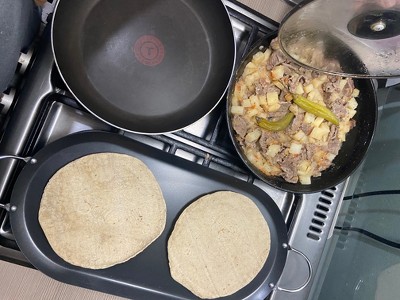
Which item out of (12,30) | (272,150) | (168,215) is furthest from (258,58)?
(12,30)

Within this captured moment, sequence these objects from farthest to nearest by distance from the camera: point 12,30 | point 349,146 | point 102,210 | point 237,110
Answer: point 349,146, point 237,110, point 102,210, point 12,30

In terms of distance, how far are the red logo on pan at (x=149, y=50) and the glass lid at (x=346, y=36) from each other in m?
0.30

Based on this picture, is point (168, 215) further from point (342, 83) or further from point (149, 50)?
point (342, 83)

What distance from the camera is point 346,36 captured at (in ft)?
2.88

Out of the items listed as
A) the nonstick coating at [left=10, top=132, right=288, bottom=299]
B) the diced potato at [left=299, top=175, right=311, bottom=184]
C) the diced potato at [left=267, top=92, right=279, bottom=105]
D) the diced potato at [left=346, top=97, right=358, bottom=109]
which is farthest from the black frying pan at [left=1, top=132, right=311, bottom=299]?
the diced potato at [left=346, top=97, right=358, bottom=109]

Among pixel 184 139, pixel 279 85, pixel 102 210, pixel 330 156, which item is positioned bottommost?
pixel 102 210

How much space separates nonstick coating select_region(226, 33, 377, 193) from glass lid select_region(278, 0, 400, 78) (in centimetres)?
19

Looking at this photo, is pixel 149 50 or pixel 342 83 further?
pixel 342 83

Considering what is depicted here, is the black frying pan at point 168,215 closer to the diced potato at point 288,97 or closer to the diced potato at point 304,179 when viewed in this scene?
the diced potato at point 304,179

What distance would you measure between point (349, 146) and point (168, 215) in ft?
1.72

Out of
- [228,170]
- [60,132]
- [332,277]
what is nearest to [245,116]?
[228,170]

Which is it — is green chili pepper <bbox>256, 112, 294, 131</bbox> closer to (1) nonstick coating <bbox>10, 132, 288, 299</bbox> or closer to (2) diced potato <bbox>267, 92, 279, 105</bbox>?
(2) diced potato <bbox>267, 92, 279, 105</bbox>

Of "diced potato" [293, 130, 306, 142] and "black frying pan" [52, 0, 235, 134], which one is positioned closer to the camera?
"black frying pan" [52, 0, 235, 134]

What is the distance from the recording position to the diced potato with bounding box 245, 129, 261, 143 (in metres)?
1.14
